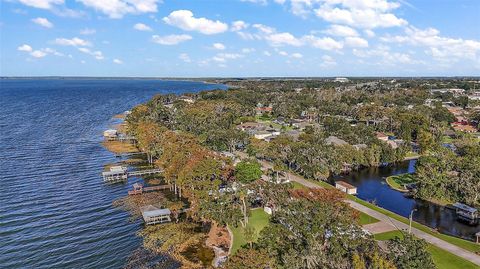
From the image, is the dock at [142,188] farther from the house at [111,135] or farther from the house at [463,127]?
the house at [463,127]

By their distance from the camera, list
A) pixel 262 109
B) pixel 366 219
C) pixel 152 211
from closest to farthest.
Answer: pixel 366 219 → pixel 152 211 → pixel 262 109

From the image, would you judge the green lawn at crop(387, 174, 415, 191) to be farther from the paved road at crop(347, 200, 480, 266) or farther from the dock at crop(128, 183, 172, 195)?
the dock at crop(128, 183, 172, 195)

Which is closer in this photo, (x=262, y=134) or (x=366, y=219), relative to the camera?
(x=366, y=219)

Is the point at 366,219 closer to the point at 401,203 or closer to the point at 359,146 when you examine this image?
the point at 401,203

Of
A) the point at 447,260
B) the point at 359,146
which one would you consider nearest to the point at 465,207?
the point at 447,260

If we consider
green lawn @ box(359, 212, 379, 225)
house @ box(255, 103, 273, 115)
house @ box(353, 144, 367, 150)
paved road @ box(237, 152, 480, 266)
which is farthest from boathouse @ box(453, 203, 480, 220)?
house @ box(255, 103, 273, 115)

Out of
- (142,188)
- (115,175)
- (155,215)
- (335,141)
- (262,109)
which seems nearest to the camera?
(155,215)

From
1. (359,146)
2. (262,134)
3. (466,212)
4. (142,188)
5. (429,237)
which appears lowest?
(466,212)
